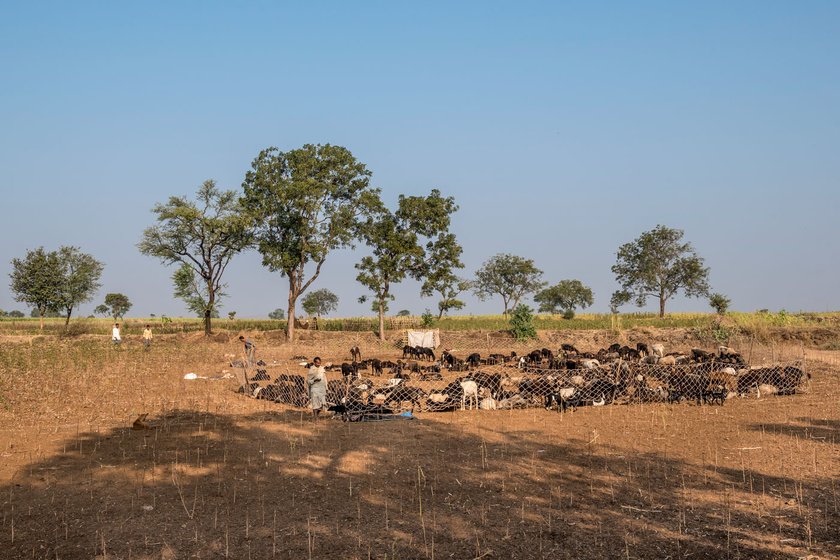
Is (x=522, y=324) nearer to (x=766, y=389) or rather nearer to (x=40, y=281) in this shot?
(x=766, y=389)

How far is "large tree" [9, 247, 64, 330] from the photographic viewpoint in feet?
183

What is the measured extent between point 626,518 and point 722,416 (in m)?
8.57

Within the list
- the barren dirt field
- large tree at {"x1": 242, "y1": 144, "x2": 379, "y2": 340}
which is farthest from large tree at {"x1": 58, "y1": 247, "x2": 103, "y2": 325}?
the barren dirt field

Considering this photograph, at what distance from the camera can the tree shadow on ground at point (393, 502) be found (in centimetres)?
759

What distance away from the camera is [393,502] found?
30.1 feet

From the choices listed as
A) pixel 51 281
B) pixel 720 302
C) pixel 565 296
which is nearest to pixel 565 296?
pixel 565 296

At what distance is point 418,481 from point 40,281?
56.8 m

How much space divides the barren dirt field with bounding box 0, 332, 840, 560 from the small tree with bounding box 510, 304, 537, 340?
21.5m

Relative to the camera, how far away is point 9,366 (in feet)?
73.5

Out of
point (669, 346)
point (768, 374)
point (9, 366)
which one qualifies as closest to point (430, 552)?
point (768, 374)

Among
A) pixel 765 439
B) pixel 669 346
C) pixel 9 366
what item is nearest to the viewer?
pixel 765 439

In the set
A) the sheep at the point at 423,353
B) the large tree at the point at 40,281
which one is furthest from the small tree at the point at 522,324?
the large tree at the point at 40,281

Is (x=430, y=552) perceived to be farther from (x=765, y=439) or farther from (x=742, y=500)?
(x=765, y=439)

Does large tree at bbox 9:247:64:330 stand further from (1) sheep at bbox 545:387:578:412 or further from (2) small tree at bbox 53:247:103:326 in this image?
(1) sheep at bbox 545:387:578:412
